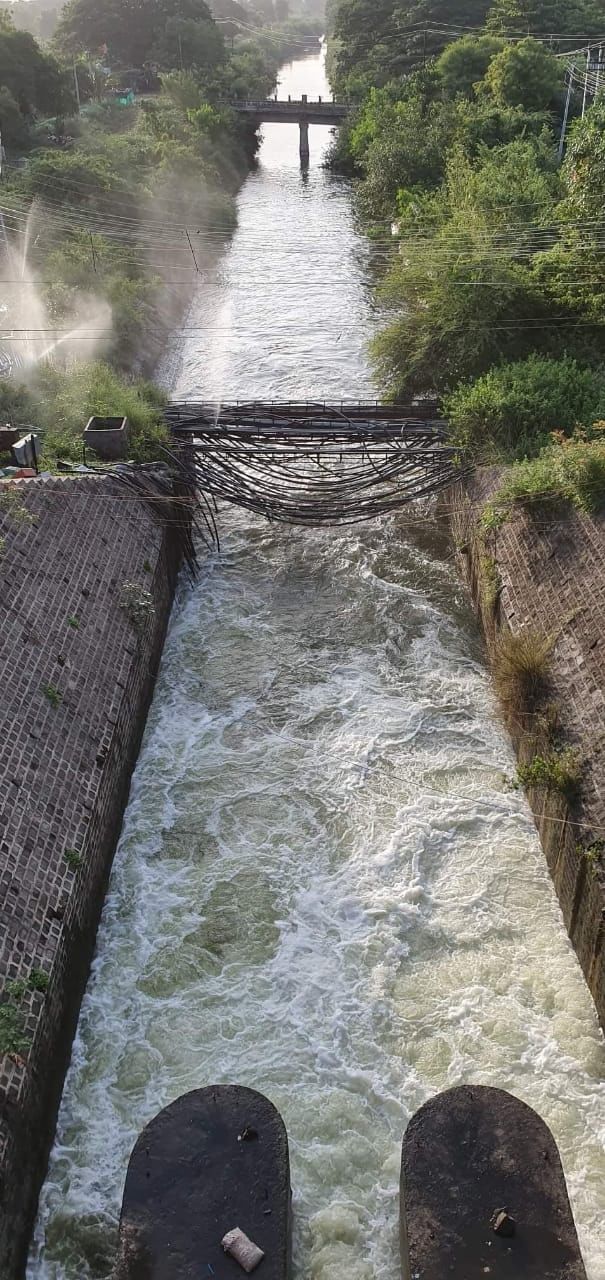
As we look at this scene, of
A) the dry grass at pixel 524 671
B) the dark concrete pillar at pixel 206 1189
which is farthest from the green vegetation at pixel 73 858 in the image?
the dry grass at pixel 524 671

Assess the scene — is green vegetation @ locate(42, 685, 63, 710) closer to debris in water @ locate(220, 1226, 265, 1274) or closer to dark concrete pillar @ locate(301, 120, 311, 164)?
debris in water @ locate(220, 1226, 265, 1274)

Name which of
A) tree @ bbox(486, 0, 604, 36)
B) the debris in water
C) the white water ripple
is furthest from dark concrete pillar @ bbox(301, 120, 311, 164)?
the debris in water

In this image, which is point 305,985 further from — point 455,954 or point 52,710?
point 52,710

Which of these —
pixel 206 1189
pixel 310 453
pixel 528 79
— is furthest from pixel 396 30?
pixel 206 1189

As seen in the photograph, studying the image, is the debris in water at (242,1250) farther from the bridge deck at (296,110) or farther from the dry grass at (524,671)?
the bridge deck at (296,110)

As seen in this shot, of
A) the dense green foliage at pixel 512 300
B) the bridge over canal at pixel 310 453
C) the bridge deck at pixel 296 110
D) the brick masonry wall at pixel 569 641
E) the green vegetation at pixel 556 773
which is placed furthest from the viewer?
the bridge deck at pixel 296 110

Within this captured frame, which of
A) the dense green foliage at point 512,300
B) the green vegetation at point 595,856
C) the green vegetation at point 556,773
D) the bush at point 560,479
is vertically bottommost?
the green vegetation at point 595,856

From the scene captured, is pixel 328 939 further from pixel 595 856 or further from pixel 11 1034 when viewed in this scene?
pixel 11 1034

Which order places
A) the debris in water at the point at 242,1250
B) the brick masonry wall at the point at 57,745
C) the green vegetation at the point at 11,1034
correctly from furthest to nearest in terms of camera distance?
the brick masonry wall at the point at 57,745, the green vegetation at the point at 11,1034, the debris in water at the point at 242,1250

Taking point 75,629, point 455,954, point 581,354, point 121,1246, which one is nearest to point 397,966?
point 455,954
